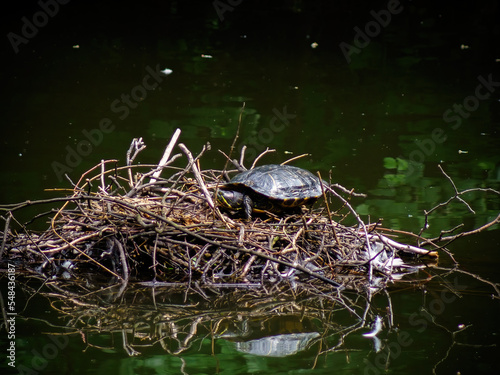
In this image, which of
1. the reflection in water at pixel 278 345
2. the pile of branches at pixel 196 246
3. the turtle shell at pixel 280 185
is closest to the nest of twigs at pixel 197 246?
the pile of branches at pixel 196 246

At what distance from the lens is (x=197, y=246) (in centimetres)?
484

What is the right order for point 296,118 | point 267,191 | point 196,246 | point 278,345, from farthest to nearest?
point 296,118 < point 267,191 < point 196,246 < point 278,345

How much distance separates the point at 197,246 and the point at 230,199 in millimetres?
460

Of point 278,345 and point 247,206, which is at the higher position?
point 247,206

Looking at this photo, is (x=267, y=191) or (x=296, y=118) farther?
(x=296, y=118)

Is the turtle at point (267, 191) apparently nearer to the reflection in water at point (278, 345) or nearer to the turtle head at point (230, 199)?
the turtle head at point (230, 199)

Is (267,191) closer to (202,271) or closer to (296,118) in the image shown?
(202,271)

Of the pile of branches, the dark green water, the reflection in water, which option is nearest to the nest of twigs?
the pile of branches

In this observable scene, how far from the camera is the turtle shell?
501 cm

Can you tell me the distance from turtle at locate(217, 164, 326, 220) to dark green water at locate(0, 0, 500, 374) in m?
0.95

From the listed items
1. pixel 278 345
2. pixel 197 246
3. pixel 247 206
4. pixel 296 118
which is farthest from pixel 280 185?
pixel 296 118

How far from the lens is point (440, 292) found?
4824 millimetres

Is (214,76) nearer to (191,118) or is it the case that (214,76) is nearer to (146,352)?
(191,118)

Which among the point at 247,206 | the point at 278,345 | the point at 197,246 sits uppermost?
the point at 247,206
